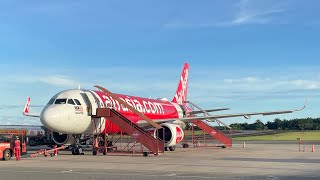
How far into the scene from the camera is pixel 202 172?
1529 cm

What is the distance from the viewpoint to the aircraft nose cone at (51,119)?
77.8 feet

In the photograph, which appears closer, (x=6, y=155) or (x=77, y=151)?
(x=6, y=155)

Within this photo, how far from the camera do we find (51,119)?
77.8ft

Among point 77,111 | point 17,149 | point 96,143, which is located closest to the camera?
point 17,149

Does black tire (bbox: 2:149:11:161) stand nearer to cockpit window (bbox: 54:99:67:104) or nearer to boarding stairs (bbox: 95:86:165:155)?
cockpit window (bbox: 54:99:67:104)

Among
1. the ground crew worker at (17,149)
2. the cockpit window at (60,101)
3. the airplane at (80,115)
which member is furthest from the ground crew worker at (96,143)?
the ground crew worker at (17,149)

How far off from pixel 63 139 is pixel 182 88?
19.6 meters

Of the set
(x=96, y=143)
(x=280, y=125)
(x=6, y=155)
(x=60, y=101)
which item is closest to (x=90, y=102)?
(x=60, y=101)

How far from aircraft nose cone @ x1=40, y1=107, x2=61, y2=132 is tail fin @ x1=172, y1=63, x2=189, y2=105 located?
20202 mm

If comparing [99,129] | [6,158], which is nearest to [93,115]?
[99,129]

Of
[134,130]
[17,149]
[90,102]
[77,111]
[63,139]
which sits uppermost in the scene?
[90,102]

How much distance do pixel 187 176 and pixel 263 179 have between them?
2394mm

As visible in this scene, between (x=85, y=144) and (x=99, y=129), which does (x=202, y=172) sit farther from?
(x=85, y=144)

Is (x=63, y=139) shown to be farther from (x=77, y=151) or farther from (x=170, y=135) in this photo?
(x=170, y=135)
